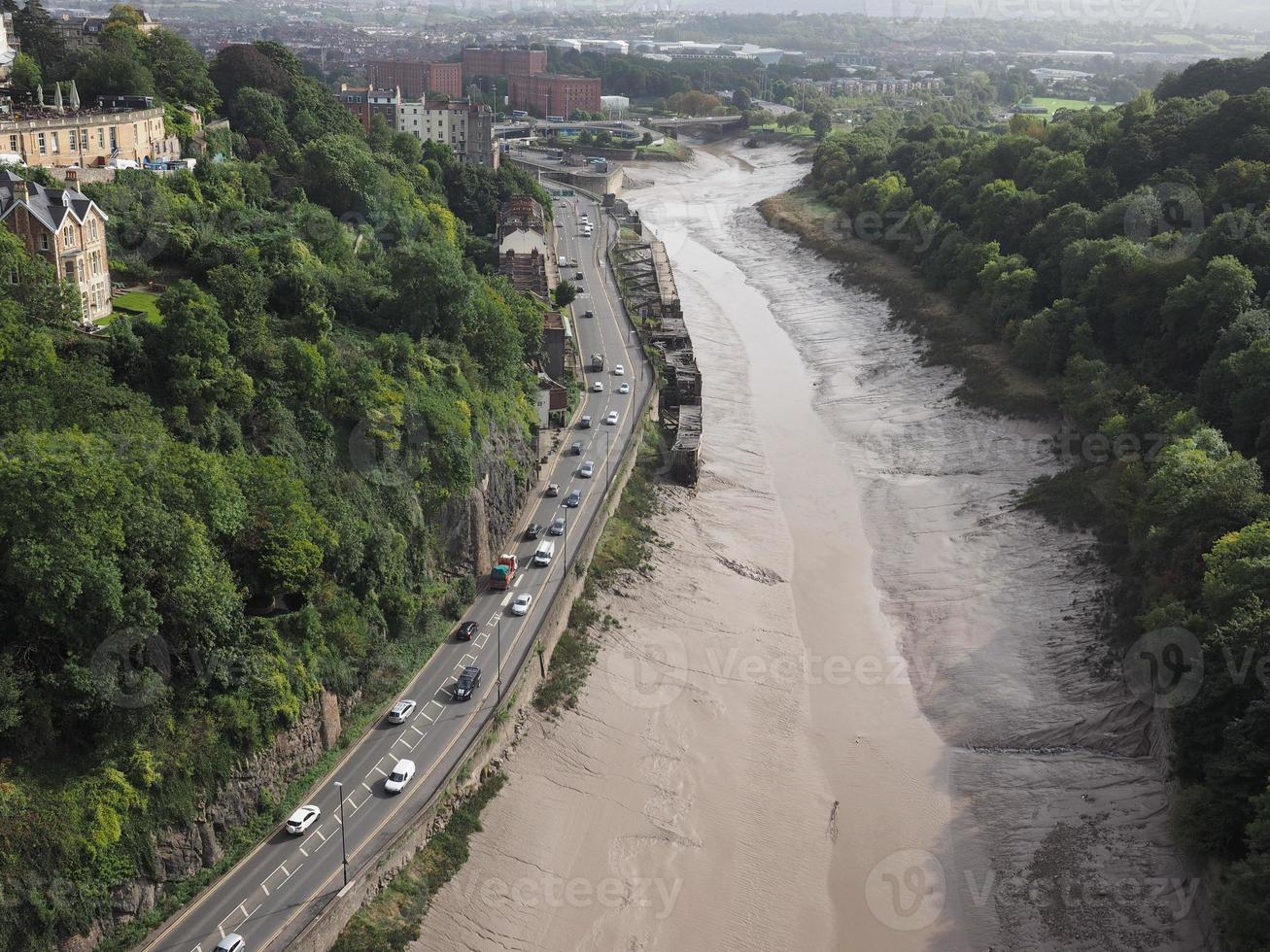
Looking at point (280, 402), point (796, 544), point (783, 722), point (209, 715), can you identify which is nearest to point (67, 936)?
point (209, 715)

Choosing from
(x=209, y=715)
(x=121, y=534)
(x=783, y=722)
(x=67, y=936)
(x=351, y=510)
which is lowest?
(x=783, y=722)

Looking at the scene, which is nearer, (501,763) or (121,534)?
(121,534)

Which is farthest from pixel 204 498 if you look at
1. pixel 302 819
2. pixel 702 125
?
pixel 702 125

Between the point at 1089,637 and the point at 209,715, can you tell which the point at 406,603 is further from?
the point at 1089,637

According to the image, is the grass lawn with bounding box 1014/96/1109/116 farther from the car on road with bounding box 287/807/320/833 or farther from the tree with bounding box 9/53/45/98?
the car on road with bounding box 287/807/320/833

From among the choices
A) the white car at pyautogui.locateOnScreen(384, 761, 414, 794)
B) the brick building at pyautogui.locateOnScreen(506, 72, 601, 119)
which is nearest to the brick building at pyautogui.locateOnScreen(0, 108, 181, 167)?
the white car at pyautogui.locateOnScreen(384, 761, 414, 794)

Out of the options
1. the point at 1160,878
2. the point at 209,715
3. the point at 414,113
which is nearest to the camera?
the point at 209,715

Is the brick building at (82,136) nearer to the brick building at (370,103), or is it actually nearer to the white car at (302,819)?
the white car at (302,819)
